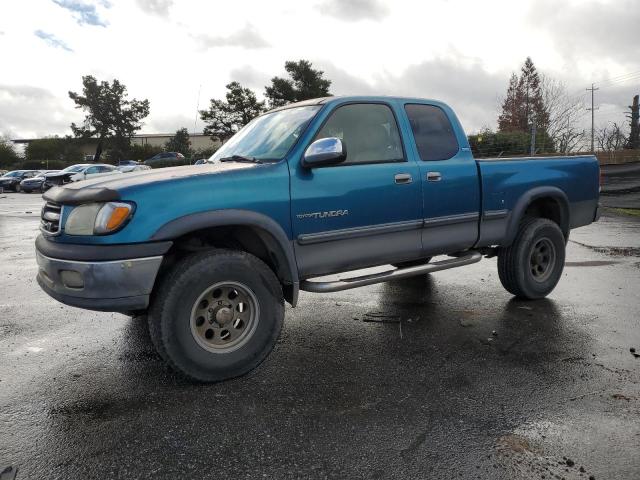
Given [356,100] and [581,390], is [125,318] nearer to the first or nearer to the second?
[356,100]

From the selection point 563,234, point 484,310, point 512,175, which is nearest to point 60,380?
point 484,310

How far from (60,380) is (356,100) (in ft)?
9.96

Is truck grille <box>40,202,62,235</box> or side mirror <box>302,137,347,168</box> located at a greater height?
side mirror <box>302,137,347,168</box>

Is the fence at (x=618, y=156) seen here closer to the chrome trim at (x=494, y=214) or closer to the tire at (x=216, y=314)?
the chrome trim at (x=494, y=214)

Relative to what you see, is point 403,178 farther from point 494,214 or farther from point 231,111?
point 231,111

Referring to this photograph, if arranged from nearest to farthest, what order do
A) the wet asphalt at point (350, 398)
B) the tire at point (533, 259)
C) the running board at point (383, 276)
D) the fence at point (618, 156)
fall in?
the wet asphalt at point (350, 398) < the running board at point (383, 276) < the tire at point (533, 259) < the fence at point (618, 156)

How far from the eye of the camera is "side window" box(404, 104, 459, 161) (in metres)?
4.52

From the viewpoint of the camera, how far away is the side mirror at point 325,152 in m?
3.63

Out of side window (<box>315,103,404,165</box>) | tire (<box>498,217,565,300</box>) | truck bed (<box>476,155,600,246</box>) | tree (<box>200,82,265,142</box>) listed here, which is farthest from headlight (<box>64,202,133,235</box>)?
tree (<box>200,82,265,142</box>)

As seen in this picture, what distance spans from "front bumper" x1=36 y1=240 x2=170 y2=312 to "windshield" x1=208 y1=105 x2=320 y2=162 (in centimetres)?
129

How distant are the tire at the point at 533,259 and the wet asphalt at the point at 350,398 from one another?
225 millimetres

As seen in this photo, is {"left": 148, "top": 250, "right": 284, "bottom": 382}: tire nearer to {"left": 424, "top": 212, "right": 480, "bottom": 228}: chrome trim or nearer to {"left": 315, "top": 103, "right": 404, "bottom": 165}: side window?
{"left": 315, "top": 103, "right": 404, "bottom": 165}: side window

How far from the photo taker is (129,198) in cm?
317

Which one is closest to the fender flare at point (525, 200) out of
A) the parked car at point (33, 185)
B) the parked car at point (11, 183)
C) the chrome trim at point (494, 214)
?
the chrome trim at point (494, 214)
